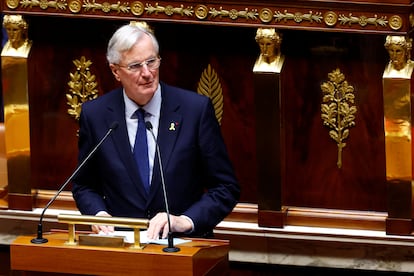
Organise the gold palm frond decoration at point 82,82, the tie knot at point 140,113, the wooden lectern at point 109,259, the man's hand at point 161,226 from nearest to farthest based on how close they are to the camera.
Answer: the wooden lectern at point 109,259 → the man's hand at point 161,226 → the tie knot at point 140,113 → the gold palm frond decoration at point 82,82

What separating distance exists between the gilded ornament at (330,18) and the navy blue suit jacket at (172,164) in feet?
2.30

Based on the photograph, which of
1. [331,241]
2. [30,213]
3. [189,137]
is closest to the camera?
[189,137]

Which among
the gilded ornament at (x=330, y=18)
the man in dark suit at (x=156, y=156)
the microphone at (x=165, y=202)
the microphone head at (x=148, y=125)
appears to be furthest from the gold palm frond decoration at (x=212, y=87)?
the microphone head at (x=148, y=125)

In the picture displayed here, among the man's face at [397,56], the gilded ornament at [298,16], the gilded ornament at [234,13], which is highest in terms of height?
the gilded ornament at [234,13]

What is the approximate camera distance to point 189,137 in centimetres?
286

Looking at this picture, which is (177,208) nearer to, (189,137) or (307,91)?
(189,137)

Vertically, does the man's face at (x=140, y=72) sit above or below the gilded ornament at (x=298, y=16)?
below

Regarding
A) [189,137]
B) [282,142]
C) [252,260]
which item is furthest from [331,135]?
[189,137]

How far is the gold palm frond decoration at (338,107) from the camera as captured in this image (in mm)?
3551

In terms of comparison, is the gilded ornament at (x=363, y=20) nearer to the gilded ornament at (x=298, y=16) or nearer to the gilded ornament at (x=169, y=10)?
the gilded ornament at (x=298, y=16)

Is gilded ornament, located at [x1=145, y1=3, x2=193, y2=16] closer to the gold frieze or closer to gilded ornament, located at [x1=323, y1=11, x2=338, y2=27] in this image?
the gold frieze

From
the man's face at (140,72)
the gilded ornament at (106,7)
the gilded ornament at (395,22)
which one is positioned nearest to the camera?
the man's face at (140,72)

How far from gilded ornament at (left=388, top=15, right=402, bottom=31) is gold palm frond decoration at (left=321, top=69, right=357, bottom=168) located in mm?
215

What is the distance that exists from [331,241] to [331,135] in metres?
0.30
